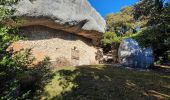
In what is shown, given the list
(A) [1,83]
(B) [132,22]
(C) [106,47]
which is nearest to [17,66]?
(A) [1,83]

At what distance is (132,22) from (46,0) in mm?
Answer: 19541

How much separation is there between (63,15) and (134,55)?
6.74 metres

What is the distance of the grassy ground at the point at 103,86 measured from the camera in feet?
46.3

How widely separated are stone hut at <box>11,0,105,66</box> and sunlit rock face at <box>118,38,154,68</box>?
272 cm

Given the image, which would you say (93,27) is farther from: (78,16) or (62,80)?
(62,80)

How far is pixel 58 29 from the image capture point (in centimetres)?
1962

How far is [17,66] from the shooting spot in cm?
1031

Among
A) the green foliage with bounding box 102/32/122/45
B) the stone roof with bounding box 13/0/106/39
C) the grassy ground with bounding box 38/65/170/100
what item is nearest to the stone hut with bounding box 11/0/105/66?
the stone roof with bounding box 13/0/106/39

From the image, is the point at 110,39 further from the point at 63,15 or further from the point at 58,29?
the point at 63,15

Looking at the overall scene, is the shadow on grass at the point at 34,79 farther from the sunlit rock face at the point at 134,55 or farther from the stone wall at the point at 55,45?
the sunlit rock face at the point at 134,55

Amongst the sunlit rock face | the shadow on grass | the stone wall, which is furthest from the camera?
the sunlit rock face

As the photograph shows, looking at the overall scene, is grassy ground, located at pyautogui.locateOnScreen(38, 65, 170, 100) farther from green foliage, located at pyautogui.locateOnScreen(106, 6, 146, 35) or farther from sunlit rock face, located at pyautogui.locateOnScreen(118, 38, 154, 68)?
green foliage, located at pyautogui.locateOnScreen(106, 6, 146, 35)

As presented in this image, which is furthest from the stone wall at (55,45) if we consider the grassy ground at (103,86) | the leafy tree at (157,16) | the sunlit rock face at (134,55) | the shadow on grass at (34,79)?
the leafy tree at (157,16)

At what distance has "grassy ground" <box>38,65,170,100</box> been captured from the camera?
14102 millimetres
